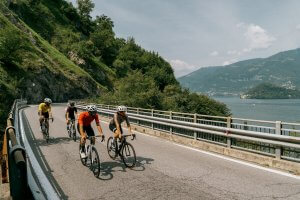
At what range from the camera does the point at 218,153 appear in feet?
38.4

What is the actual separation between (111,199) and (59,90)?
70.8 metres

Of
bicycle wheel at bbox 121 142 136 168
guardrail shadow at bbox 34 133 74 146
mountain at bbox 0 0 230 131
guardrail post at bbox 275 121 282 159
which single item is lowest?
guardrail shadow at bbox 34 133 74 146

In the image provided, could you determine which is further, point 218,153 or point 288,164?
point 218,153

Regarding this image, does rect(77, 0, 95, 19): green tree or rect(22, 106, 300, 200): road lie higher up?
rect(77, 0, 95, 19): green tree

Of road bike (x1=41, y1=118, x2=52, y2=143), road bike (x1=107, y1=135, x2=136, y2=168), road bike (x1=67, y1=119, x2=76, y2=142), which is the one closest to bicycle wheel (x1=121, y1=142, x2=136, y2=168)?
road bike (x1=107, y1=135, x2=136, y2=168)

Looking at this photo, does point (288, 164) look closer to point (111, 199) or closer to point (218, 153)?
point (218, 153)

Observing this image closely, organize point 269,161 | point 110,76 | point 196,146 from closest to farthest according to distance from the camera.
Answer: point 269,161 → point 196,146 → point 110,76

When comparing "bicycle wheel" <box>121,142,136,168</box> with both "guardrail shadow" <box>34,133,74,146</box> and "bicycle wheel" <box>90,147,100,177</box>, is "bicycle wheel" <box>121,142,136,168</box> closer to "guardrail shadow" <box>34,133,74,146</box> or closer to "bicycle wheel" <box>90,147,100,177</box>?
"bicycle wheel" <box>90,147,100,177</box>

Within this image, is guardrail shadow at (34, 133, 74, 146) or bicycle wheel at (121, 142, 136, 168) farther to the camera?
guardrail shadow at (34, 133, 74, 146)

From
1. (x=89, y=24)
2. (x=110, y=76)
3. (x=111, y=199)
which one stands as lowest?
(x=111, y=199)

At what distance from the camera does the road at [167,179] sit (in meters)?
6.85

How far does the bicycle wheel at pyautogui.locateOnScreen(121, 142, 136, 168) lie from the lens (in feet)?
31.4

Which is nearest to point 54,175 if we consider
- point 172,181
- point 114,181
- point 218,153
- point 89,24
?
point 114,181

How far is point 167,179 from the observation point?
8.07 m
